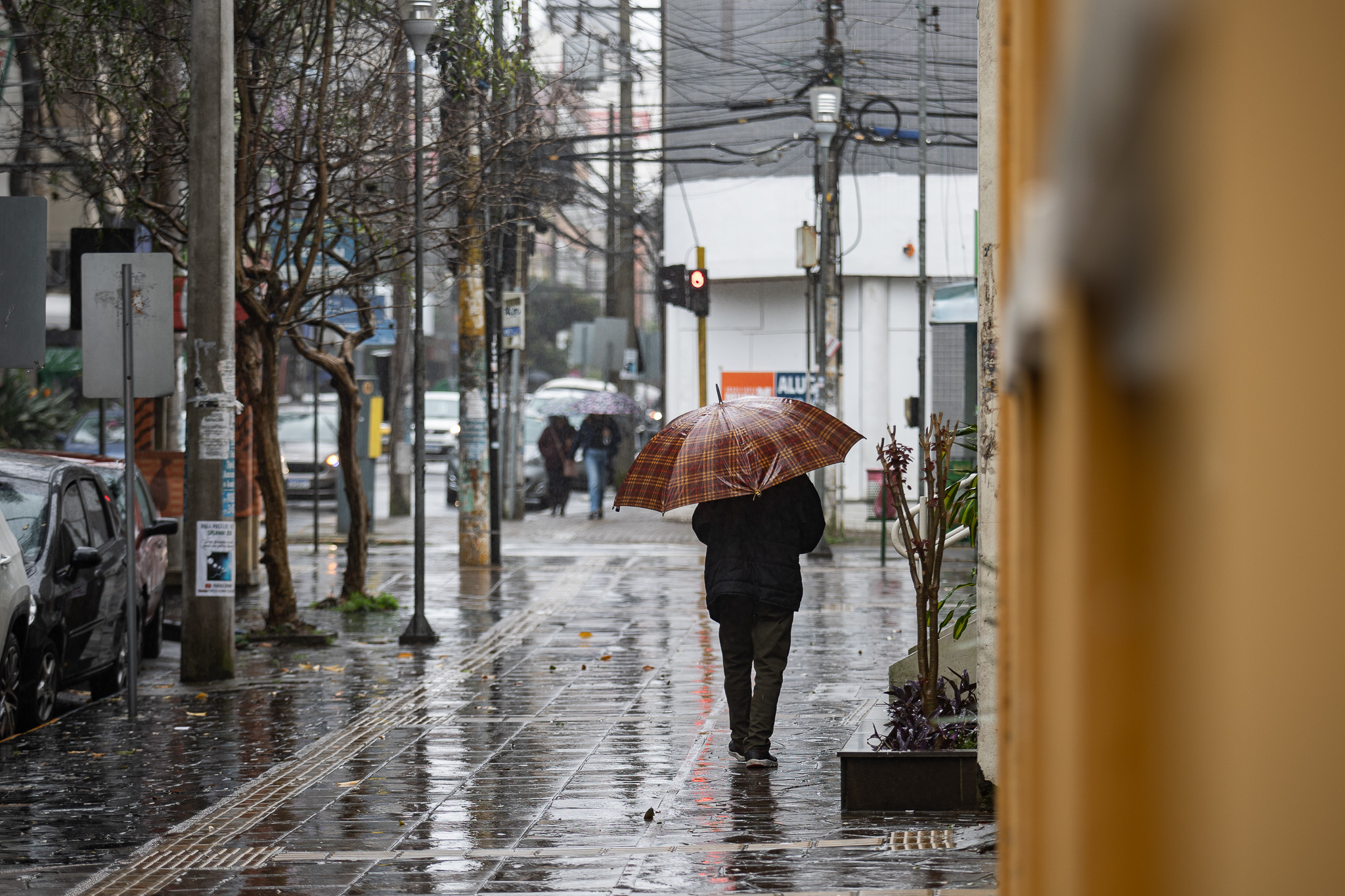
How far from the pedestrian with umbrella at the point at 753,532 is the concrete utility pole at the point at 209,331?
12.8ft

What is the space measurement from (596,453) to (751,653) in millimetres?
19322

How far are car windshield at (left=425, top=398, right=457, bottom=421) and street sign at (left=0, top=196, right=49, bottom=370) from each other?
104 feet

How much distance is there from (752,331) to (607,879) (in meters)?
23.6

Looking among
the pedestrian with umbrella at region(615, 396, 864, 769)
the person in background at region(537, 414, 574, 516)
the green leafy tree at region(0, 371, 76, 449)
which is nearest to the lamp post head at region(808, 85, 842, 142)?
the person in background at region(537, 414, 574, 516)

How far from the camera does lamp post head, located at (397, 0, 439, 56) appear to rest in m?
13.1

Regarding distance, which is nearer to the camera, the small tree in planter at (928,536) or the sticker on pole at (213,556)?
the small tree in planter at (928,536)

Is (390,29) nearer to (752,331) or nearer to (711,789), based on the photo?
(711,789)

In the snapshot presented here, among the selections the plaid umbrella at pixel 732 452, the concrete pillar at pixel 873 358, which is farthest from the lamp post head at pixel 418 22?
the concrete pillar at pixel 873 358

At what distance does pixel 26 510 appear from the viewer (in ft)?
34.3

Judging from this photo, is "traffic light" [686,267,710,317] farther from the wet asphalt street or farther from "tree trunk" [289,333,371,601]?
the wet asphalt street

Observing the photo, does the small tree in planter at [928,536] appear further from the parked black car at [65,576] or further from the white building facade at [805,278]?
the white building facade at [805,278]

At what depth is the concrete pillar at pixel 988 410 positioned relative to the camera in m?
6.49

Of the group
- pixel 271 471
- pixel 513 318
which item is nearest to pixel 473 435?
pixel 513 318

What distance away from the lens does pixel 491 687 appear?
11109 mm
